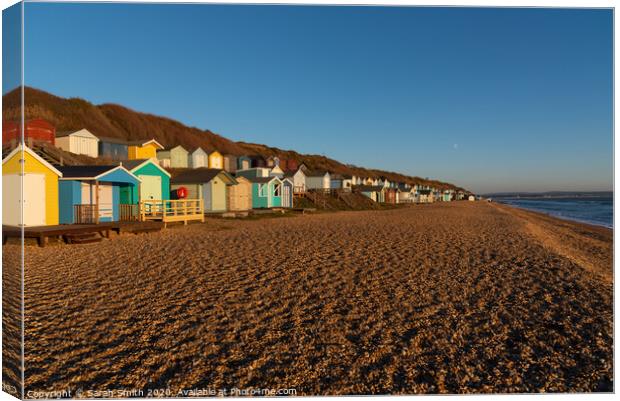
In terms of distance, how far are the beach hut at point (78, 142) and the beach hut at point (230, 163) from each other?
19220mm

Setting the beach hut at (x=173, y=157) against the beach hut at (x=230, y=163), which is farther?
the beach hut at (x=230, y=163)

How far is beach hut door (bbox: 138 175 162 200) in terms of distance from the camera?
61.7ft

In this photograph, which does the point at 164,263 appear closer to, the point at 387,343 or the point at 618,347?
the point at 387,343

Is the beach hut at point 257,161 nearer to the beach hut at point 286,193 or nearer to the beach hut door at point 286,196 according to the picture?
the beach hut at point 286,193

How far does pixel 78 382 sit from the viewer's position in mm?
3117

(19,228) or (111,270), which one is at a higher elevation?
(19,228)

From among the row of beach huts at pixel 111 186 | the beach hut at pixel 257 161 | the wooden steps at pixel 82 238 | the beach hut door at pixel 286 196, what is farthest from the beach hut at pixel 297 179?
the wooden steps at pixel 82 238

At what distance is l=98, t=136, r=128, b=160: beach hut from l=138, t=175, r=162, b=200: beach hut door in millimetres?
22435

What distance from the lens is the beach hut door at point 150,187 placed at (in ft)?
61.7

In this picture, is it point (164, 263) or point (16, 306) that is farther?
point (164, 263)

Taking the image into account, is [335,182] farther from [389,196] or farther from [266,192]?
[266,192]

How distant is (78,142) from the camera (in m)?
35.5

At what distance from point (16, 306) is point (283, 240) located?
1000 centimetres

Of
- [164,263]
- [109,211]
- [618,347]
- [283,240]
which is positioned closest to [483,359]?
[618,347]
